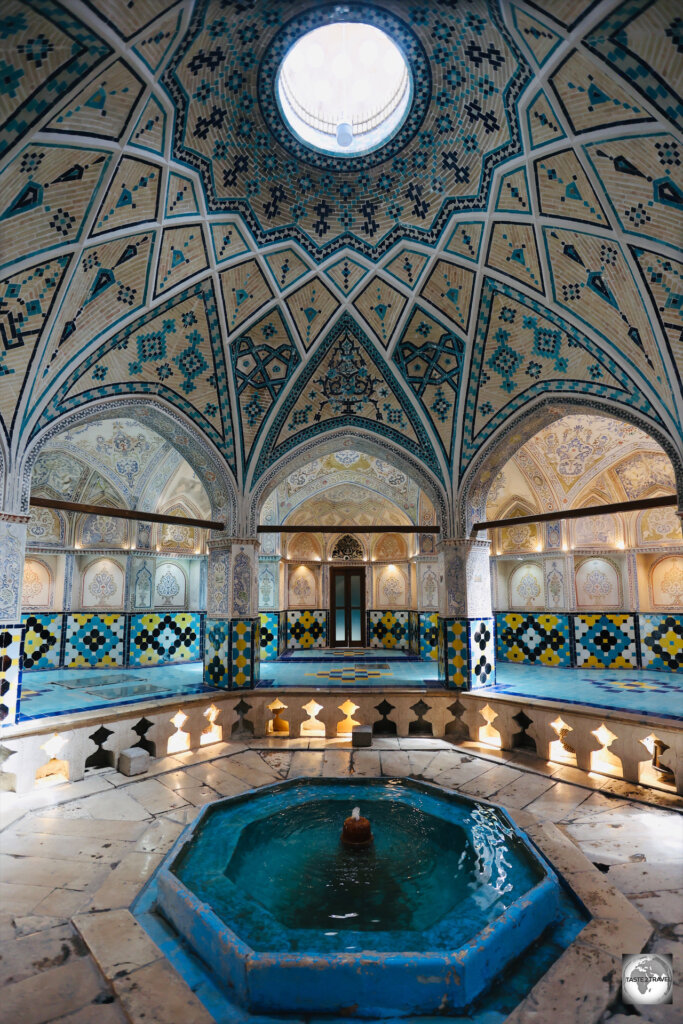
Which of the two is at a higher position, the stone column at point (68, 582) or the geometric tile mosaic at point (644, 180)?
the geometric tile mosaic at point (644, 180)

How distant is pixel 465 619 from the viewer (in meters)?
9.11

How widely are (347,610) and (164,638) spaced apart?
17.0 feet

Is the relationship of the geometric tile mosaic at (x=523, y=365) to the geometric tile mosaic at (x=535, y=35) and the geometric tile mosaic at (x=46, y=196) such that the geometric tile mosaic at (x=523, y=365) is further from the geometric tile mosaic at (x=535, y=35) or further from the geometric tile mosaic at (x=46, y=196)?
the geometric tile mosaic at (x=46, y=196)

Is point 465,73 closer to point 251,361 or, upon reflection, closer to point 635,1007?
point 251,361

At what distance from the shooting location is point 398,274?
323 inches

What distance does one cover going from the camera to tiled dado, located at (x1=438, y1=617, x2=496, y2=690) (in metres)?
8.92

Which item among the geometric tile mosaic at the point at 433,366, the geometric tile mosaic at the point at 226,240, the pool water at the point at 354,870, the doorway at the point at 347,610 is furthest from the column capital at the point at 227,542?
the doorway at the point at 347,610

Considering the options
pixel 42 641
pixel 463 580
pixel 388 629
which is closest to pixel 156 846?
pixel 463 580

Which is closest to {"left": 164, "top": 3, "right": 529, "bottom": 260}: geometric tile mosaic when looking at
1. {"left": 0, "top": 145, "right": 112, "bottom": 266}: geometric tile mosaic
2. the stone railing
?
{"left": 0, "top": 145, "right": 112, "bottom": 266}: geometric tile mosaic

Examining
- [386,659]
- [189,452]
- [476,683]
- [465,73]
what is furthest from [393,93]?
[386,659]

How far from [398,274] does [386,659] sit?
27.7 ft

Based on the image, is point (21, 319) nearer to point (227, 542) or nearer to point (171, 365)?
point (171, 365)

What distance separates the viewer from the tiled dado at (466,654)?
8.92 metres

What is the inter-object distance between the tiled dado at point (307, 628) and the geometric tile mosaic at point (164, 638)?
9.12ft
